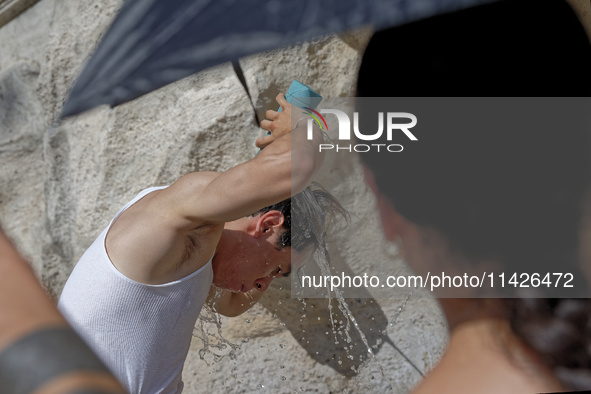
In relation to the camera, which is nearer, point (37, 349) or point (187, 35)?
point (37, 349)

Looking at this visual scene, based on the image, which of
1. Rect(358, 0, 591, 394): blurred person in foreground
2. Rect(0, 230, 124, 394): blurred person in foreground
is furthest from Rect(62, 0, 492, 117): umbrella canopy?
Rect(0, 230, 124, 394): blurred person in foreground

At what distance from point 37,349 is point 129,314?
931 mm

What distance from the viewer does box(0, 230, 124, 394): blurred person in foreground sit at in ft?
0.98

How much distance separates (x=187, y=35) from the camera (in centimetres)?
184

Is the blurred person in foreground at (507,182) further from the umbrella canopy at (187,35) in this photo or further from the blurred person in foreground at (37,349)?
the umbrella canopy at (187,35)

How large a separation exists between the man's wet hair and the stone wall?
15cm

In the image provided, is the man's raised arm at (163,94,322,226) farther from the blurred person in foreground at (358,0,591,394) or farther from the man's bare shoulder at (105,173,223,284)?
the blurred person in foreground at (358,0,591,394)

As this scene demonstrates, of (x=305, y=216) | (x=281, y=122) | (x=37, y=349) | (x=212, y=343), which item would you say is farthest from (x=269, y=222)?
(x=37, y=349)

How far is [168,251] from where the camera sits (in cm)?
117

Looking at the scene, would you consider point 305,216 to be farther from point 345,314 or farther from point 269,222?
point 345,314

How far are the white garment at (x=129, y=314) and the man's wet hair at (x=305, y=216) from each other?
0.26 m

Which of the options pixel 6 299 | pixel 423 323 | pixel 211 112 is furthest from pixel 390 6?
pixel 6 299

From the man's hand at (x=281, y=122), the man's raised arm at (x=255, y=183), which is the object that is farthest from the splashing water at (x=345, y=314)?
the man's raised arm at (x=255, y=183)

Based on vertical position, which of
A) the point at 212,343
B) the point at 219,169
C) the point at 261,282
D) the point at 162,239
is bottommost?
the point at 212,343
